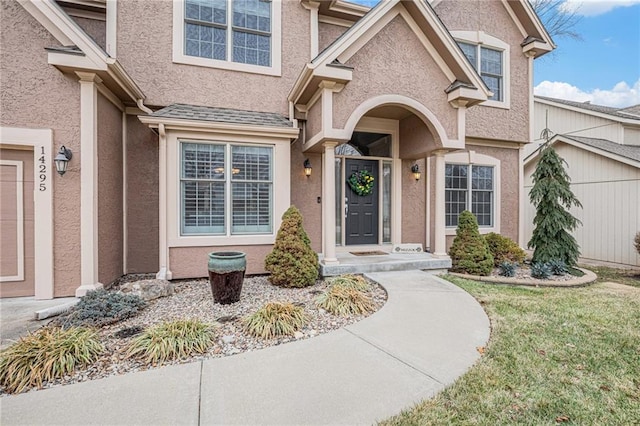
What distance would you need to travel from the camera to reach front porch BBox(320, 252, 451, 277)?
6.41m

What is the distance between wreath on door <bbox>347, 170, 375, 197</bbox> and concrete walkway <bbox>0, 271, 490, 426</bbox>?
15.6 ft

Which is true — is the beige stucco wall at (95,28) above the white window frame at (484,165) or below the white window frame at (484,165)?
above

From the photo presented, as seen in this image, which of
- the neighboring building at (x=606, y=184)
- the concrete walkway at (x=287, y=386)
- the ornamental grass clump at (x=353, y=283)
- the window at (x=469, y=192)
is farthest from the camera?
the neighboring building at (x=606, y=184)

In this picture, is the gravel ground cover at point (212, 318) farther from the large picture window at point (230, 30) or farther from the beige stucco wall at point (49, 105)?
the large picture window at point (230, 30)

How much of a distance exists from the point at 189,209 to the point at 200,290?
1728mm

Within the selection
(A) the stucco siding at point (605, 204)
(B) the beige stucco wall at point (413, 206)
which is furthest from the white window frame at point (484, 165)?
(A) the stucco siding at point (605, 204)

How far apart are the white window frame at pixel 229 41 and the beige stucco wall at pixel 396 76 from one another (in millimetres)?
2132

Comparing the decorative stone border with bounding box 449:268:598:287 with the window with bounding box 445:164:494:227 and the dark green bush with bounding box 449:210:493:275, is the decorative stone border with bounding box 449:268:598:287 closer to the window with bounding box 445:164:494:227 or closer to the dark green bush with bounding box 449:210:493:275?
the dark green bush with bounding box 449:210:493:275

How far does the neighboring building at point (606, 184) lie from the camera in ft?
31.3

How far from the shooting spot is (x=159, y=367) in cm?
316

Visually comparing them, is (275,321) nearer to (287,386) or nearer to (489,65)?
(287,386)

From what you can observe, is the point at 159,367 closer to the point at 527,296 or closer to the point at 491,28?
the point at 527,296

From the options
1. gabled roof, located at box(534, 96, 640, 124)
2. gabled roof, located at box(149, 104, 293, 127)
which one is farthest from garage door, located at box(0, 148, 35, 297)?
gabled roof, located at box(534, 96, 640, 124)

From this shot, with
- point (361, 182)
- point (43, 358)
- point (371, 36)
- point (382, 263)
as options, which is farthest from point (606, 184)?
point (43, 358)
